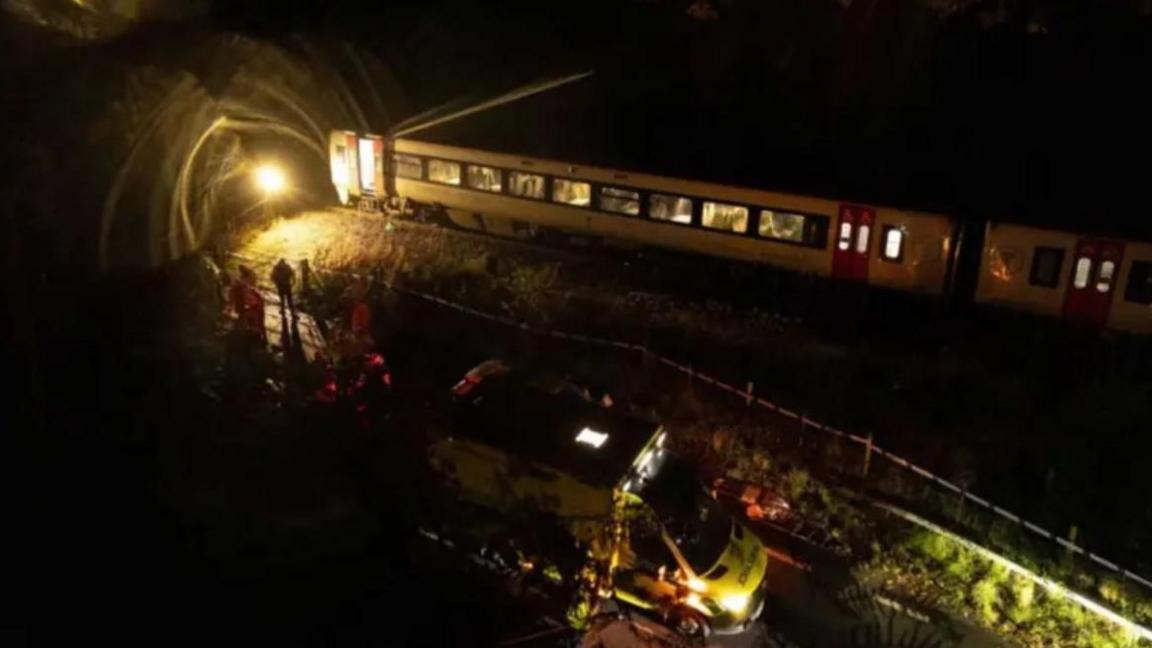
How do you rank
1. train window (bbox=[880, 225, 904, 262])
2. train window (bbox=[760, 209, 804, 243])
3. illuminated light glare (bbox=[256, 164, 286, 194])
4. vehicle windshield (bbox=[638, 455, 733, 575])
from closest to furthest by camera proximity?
vehicle windshield (bbox=[638, 455, 733, 575]) → train window (bbox=[880, 225, 904, 262]) → train window (bbox=[760, 209, 804, 243]) → illuminated light glare (bbox=[256, 164, 286, 194])

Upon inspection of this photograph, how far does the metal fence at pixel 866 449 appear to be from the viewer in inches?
451

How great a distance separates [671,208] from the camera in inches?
776

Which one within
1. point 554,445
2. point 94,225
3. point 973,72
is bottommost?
point 554,445

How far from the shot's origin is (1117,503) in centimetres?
1250

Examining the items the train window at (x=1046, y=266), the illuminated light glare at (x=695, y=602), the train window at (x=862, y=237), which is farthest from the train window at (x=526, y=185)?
the illuminated light glare at (x=695, y=602)

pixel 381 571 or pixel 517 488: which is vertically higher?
pixel 517 488

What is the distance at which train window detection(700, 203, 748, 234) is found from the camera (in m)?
19.0

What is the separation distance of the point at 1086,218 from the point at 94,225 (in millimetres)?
18226

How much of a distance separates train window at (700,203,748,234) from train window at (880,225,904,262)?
2.81 metres

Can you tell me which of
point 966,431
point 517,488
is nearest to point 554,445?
point 517,488

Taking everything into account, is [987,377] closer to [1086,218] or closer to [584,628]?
[1086,218]

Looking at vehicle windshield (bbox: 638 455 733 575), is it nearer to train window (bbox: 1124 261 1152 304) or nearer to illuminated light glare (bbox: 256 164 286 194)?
train window (bbox: 1124 261 1152 304)

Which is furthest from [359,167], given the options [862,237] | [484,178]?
[862,237]

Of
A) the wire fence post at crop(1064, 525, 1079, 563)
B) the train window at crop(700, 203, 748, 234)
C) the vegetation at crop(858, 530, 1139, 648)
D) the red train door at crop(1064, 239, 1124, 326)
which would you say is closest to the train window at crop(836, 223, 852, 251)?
the train window at crop(700, 203, 748, 234)
